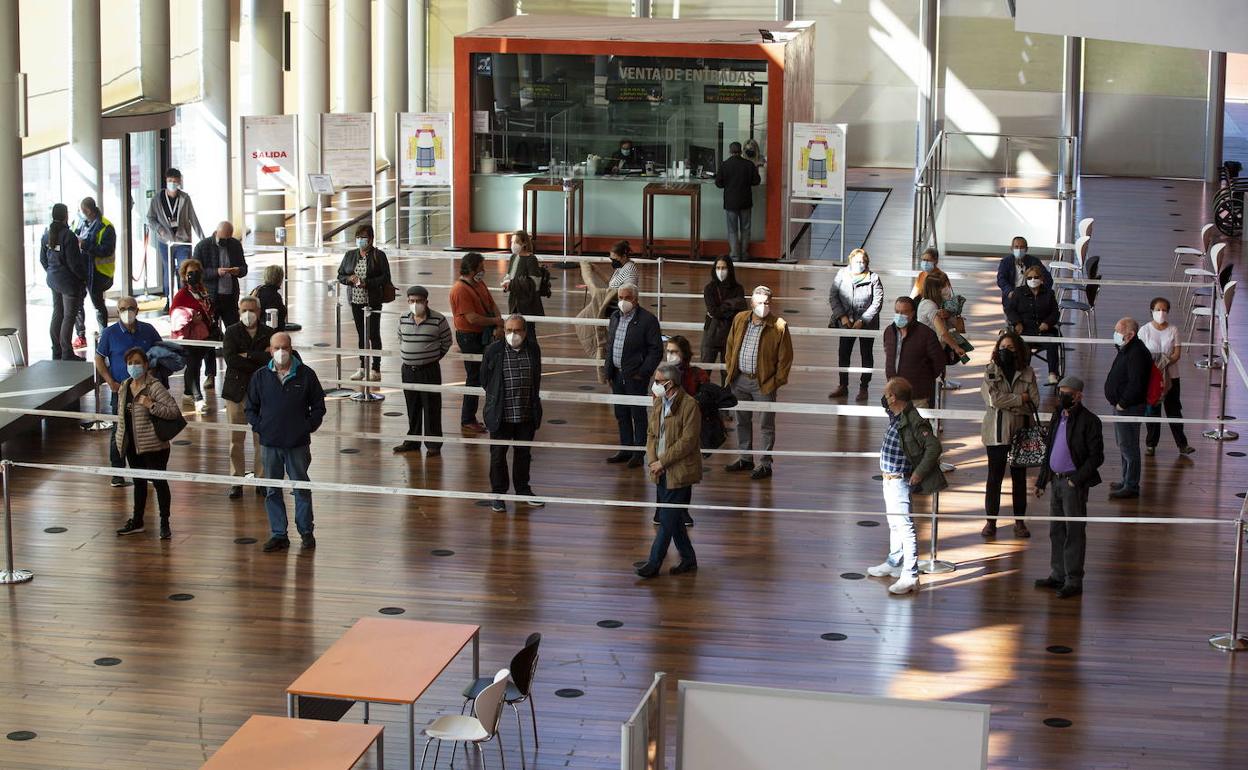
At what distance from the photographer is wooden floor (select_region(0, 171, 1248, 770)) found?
748cm

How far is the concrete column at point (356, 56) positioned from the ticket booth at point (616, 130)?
673 centimetres

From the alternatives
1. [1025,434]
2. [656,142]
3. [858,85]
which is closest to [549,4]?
[858,85]

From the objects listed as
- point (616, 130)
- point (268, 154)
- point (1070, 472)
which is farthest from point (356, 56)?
point (1070, 472)

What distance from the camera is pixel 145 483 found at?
33.6ft

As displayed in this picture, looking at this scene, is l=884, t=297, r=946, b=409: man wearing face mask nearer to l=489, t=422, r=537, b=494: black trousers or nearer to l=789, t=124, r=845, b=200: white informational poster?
l=489, t=422, r=537, b=494: black trousers

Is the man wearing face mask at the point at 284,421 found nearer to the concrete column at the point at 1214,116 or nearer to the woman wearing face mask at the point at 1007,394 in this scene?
the woman wearing face mask at the point at 1007,394

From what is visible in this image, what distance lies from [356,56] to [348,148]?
26.6 ft

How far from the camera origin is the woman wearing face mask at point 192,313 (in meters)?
12.4

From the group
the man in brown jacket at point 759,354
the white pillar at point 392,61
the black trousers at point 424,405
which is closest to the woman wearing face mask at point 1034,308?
the man in brown jacket at point 759,354

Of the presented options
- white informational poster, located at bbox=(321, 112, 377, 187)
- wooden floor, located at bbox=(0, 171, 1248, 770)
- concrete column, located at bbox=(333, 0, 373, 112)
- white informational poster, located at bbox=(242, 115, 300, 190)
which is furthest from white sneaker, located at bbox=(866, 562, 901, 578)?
concrete column, located at bbox=(333, 0, 373, 112)

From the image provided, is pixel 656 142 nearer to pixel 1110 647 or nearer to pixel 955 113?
pixel 955 113

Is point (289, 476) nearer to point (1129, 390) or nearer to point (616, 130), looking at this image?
point (1129, 390)

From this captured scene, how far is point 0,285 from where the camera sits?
1390 cm

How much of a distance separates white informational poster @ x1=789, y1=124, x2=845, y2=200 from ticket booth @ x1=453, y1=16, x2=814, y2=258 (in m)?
0.43
